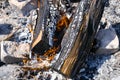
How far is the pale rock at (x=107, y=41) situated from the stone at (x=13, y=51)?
896mm

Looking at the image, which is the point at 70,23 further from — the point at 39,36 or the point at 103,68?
the point at 103,68

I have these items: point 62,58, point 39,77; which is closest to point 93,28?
point 62,58

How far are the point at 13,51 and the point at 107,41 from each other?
3.82 ft

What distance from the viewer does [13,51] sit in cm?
394

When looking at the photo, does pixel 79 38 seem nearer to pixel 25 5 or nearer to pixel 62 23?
pixel 62 23

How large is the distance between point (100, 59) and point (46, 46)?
26.3 inches

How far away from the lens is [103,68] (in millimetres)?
3730

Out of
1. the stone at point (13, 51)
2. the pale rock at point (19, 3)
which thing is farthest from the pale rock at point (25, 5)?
the stone at point (13, 51)

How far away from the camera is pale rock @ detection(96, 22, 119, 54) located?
3865 millimetres

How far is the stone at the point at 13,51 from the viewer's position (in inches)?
152

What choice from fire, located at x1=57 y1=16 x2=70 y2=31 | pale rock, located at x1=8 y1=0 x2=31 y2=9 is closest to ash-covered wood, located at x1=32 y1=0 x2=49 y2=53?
Result: fire, located at x1=57 y1=16 x2=70 y2=31

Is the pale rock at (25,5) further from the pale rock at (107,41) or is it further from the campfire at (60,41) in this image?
the pale rock at (107,41)

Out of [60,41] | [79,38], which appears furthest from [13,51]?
[79,38]

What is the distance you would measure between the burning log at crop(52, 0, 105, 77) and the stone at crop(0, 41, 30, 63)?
20.0 inches
